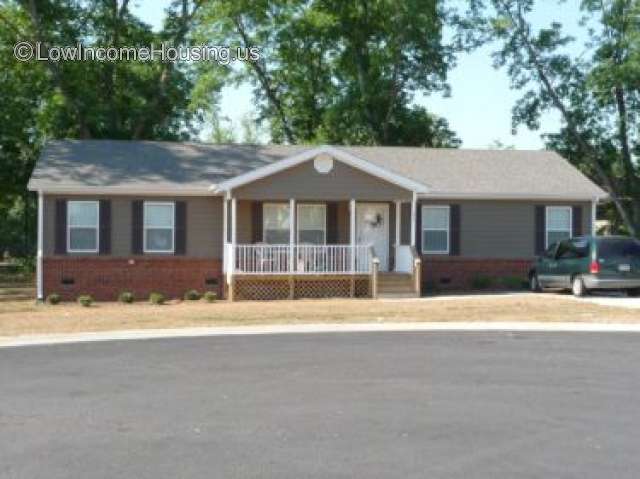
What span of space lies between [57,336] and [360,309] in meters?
7.68

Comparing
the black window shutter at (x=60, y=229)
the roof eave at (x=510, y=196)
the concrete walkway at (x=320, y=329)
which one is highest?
the roof eave at (x=510, y=196)

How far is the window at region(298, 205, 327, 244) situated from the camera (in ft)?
94.3

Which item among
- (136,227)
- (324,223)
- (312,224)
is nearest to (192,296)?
(136,227)

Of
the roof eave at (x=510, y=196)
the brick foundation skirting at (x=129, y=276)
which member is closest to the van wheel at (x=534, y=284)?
the roof eave at (x=510, y=196)

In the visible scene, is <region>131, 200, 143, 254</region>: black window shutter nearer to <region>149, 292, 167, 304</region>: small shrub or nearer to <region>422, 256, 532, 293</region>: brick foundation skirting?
<region>149, 292, 167, 304</region>: small shrub

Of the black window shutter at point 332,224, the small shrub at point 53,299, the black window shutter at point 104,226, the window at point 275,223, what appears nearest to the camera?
the small shrub at point 53,299

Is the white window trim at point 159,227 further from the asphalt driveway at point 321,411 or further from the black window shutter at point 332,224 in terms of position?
the asphalt driveway at point 321,411

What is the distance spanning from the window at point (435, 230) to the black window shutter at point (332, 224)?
274 centimetres

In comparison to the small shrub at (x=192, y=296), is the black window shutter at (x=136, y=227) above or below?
above

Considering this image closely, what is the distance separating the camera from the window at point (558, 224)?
29.8m

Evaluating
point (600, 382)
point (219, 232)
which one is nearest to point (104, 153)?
point (219, 232)

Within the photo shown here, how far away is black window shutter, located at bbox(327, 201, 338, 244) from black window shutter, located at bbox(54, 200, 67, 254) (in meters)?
7.68

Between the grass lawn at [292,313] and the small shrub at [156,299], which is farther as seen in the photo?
the small shrub at [156,299]

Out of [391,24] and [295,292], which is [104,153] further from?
[391,24]
